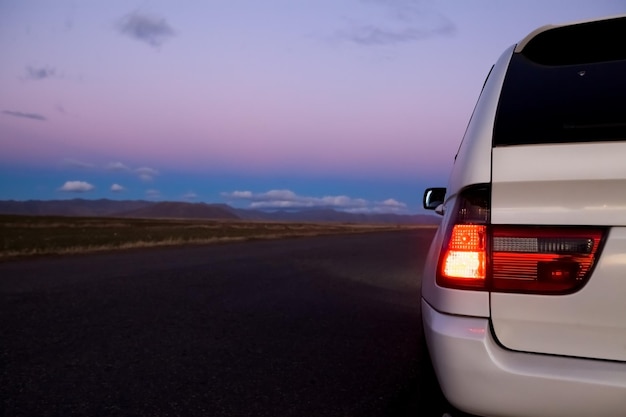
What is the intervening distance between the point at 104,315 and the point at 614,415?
5702 millimetres

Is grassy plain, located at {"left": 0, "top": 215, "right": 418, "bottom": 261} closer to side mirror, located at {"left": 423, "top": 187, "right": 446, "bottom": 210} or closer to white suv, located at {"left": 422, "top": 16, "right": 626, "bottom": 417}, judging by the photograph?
side mirror, located at {"left": 423, "top": 187, "right": 446, "bottom": 210}

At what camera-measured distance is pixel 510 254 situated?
1903 millimetres

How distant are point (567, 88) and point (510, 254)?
2.63ft

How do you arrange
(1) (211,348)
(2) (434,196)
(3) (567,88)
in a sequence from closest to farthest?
1. (3) (567,88)
2. (2) (434,196)
3. (1) (211,348)

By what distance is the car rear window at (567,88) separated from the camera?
1971 millimetres

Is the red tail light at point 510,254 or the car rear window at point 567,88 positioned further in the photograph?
the car rear window at point 567,88

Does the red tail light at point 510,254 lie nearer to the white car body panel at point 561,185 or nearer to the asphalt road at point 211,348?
the white car body panel at point 561,185

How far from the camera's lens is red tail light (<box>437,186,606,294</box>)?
5.95 feet

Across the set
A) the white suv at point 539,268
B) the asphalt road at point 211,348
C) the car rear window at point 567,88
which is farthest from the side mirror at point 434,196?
the white suv at point 539,268

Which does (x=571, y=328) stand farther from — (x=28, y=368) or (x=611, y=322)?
(x=28, y=368)

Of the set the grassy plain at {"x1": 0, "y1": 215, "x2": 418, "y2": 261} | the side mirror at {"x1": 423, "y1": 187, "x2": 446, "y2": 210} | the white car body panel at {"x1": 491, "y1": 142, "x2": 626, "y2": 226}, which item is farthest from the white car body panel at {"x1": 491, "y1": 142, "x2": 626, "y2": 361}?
the grassy plain at {"x1": 0, "y1": 215, "x2": 418, "y2": 261}

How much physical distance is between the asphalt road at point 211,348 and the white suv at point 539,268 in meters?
0.34

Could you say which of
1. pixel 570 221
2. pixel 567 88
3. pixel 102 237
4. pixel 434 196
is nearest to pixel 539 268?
pixel 570 221

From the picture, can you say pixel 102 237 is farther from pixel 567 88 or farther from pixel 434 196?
pixel 567 88
